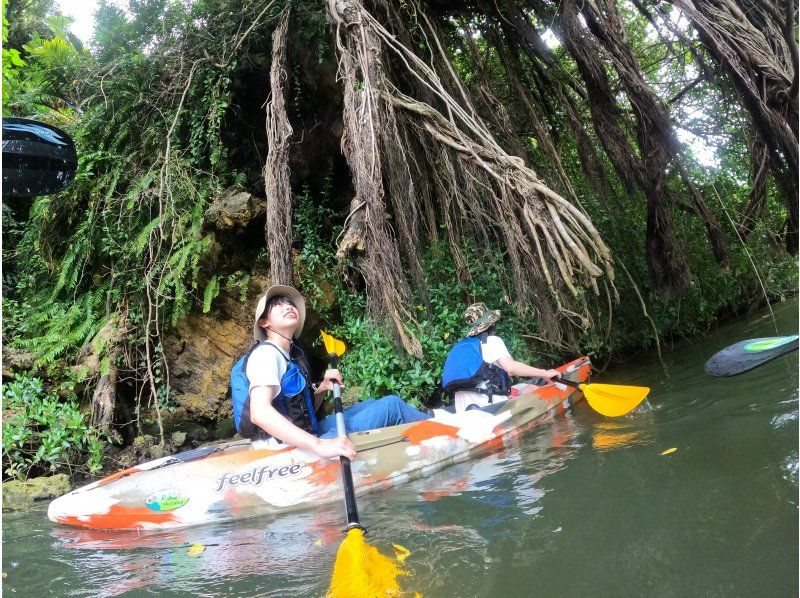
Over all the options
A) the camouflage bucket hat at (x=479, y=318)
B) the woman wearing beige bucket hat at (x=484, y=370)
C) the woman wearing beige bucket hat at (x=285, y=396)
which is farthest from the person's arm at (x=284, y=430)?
the camouflage bucket hat at (x=479, y=318)

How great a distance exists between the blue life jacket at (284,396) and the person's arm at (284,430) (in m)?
0.17

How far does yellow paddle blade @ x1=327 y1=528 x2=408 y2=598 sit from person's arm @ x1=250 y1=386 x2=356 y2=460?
714 mm

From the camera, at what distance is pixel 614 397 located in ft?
14.8

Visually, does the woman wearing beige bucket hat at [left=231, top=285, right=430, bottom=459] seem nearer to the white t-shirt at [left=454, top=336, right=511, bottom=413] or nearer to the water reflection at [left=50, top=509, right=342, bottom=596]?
the water reflection at [left=50, top=509, right=342, bottom=596]

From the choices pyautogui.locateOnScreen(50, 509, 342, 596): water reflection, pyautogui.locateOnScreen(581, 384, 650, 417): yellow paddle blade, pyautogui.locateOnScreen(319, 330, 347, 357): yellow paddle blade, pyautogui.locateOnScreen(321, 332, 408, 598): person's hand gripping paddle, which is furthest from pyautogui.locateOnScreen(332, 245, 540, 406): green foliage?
pyautogui.locateOnScreen(321, 332, 408, 598): person's hand gripping paddle

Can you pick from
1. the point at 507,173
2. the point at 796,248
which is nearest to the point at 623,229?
the point at 796,248

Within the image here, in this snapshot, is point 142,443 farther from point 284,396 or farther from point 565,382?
point 565,382

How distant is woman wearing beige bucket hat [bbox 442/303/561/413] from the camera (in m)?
4.68

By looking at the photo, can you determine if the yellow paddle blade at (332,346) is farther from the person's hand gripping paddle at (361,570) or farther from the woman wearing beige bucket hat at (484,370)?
the person's hand gripping paddle at (361,570)

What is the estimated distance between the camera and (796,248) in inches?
225

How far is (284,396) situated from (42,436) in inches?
120

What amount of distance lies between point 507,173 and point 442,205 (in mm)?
1451

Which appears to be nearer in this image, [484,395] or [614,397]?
[614,397]

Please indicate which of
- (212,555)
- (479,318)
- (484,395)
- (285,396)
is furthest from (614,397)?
(212,555)
